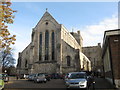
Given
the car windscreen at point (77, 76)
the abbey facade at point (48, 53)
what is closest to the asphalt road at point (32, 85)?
the car windscreen at point (77, 76)

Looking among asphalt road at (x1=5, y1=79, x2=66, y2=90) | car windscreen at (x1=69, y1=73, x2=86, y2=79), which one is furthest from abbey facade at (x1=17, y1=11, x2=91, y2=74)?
car windscreen at (x1=69, y1=73, x2=86, y2=79)

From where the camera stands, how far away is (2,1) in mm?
12883

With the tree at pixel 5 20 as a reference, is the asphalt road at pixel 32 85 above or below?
below

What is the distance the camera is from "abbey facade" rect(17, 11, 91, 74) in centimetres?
4116

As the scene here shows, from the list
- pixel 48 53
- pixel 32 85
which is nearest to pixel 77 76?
pixel 32 85

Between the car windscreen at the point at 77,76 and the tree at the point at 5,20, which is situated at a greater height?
the tree at the point at 5,20

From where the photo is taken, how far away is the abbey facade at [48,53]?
41156mm

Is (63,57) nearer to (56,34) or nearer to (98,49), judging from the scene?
(56,34)

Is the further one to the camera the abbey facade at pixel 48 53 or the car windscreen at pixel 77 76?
the abbey facade at pixel 48 53

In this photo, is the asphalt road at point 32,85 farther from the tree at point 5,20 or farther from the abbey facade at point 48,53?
the abbey facade at point 48,53

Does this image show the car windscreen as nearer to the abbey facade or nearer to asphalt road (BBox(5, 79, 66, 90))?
asphalt road (BBox(5, 79, 66, 90))

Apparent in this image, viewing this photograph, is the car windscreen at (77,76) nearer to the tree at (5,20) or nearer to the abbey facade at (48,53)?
the tree at (5,20)

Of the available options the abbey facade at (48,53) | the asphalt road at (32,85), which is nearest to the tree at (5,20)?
the asphalt road at (32,85)

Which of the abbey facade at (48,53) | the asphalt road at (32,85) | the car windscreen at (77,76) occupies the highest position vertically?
the abbey facade at (48,53)
